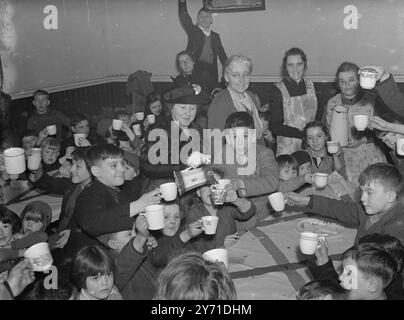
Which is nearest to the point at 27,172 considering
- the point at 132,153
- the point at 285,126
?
the point at 132,153

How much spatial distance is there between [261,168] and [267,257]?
0.97 meters

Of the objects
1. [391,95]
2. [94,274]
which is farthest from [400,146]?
[94,274]

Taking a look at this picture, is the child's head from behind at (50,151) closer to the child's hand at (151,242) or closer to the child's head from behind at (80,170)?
the child's head from behind at (80,170)

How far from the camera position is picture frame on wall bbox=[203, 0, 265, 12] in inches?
340

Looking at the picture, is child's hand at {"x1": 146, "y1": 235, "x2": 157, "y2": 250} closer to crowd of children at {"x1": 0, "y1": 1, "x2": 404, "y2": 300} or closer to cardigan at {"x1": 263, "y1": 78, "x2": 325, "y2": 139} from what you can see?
crowd of children at {"x1": 0, "y1": 1, "x2": 404, "y2": 300}

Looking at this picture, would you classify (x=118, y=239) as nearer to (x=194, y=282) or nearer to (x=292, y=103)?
(x=194, y=282)

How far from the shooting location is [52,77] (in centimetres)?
824

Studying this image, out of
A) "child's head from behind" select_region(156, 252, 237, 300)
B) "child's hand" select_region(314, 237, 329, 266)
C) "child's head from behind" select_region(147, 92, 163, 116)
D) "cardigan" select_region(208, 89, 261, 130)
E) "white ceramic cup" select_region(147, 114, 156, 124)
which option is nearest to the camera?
"child's head from behind" select_region(156, 252, 237, 300)

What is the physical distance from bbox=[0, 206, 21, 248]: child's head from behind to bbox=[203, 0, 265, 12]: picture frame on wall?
6.37m

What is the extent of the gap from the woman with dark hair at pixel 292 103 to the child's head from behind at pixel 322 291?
2850 mm

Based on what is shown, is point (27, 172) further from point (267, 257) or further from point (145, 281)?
point (267, 257)

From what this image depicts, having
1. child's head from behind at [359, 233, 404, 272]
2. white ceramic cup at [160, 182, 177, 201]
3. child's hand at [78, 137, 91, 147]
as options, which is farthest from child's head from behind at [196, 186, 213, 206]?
child's hand at [78, 137, 91, 147]

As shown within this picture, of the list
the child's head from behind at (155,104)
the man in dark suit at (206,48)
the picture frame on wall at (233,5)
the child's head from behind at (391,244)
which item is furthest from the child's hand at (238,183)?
the picture frame on wall at (233,5)

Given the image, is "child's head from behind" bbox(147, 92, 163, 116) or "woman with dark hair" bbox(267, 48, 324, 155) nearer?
"woman with dark hair" bbox(267, 48, 324, 155)
